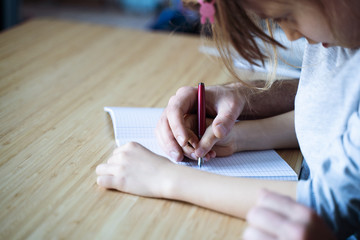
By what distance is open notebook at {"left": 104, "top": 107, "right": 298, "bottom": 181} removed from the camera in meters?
0.85

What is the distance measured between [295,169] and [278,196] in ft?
0.84

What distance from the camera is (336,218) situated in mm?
673

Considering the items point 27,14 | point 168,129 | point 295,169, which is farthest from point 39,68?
point 27,14

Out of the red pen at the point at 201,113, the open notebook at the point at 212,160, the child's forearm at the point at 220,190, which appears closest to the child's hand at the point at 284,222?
the child's forearm at the point at 220,190

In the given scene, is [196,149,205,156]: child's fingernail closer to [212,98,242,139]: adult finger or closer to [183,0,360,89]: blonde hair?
[212,98,242,139]: adult finger

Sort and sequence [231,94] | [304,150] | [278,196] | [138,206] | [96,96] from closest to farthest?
[278,196], [138,206], [304,150], [231,94], [96,96]

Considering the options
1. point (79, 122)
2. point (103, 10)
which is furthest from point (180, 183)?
point (103, 10)

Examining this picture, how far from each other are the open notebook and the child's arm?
0.07 metres

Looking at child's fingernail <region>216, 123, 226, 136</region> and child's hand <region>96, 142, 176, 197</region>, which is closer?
child's hand <region>96, 142, 176, 197</region>

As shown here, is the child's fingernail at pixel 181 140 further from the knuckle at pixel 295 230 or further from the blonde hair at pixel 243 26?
the knuckle at pixel 295 230

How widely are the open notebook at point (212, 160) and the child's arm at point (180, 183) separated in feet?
0.22

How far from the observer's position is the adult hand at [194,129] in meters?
0.88

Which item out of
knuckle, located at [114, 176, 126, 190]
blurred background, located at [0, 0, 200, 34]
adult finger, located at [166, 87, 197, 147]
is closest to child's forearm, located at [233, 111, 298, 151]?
adult finger, located at [166, 87, 197, 147]

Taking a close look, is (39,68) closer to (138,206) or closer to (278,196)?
(138,206)
